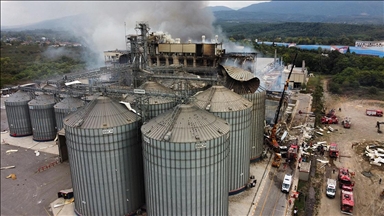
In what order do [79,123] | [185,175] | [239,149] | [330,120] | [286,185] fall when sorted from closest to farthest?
1. [185,175]
2. [79,123]
3. [239,149]
4. [286,185]
5. [330,120]

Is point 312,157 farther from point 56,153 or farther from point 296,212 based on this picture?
point 56,153

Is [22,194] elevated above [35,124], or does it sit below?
below

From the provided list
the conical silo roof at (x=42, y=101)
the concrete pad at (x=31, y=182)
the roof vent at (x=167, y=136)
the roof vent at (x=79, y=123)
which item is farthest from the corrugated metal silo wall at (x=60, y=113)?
the roof vent at (x=167, y=136)

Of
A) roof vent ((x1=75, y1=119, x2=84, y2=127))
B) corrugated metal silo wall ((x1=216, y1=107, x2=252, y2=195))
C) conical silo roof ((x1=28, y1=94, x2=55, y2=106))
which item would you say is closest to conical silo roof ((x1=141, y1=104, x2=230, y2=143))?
roof vent ((x1=75, y1=119, x2=84, y2=127))

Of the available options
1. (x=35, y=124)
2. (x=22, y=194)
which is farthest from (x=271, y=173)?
(x=35, y=124)

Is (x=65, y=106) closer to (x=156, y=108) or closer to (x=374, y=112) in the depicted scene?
(x=156, y=108)

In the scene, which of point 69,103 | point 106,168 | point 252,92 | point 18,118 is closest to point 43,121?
point 18,118

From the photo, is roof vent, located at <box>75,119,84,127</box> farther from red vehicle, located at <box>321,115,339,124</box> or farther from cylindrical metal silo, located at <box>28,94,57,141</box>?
red vehicle, located at <box>321,115,339,124</box>
